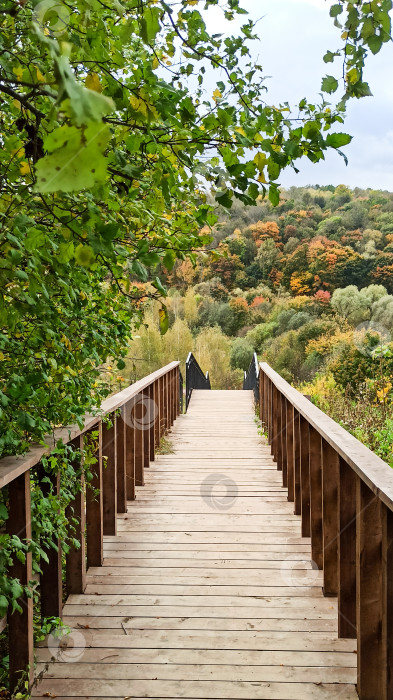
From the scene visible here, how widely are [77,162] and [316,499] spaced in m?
2.67

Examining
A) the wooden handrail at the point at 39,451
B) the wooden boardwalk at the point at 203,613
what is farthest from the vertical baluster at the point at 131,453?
the wooden handrail at the point at 39,451

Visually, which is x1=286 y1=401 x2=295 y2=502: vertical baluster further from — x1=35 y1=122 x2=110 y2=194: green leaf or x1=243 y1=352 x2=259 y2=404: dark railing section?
x1=243 y1=352 x2=259 y2=404: dark railing section

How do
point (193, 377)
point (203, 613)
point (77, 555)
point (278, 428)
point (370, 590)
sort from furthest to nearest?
point (193, 377) → point (278, 428) → point (77, 555) → point (203, 613) → point (370, 590)

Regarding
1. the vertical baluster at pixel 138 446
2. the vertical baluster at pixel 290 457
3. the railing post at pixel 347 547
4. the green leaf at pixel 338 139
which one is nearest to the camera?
the green leaf at pixel 338 139

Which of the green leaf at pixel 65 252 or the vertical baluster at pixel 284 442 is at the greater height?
the green leaf at pixel 65 252

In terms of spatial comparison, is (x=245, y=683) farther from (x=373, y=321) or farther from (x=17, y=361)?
(x=373, y=321)

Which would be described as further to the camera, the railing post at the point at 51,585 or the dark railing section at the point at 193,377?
the dark railing section at the point at 193,377

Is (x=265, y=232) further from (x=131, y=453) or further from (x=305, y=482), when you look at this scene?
(x=305, y=482)

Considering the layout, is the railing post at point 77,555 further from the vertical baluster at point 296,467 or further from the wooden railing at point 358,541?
the vertical baluster at point 296,467

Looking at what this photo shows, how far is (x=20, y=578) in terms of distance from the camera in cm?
191

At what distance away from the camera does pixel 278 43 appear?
9.84 ft

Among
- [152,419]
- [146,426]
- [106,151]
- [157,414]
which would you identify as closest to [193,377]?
[157,414]

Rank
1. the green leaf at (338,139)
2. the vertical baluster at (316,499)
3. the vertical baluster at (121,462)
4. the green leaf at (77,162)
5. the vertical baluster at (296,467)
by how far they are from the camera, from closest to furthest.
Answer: the green leaf at (77,162) < the green leaf at (338,139) < the vertical baluster at (316,499) < the vertical baluster at (121,462) < the vertical baluster at (296,467)

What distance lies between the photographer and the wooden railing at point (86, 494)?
191cm
